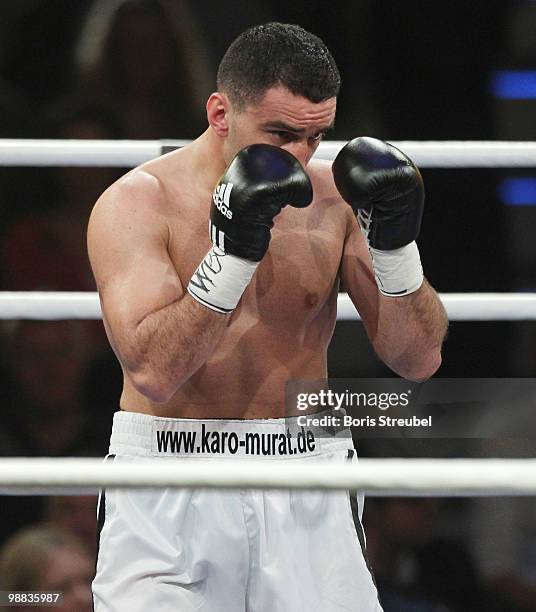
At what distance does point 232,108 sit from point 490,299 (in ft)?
1.48

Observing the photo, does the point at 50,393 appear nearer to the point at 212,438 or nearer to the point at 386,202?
the point at 212,438

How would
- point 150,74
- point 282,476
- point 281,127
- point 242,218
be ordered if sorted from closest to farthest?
point 282,476, point 242,218, point 281,127, point 150,74

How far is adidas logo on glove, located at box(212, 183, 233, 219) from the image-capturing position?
1.28 metres

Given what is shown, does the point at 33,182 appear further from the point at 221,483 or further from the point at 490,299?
the point at 221,483

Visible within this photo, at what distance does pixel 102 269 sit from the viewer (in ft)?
4.48

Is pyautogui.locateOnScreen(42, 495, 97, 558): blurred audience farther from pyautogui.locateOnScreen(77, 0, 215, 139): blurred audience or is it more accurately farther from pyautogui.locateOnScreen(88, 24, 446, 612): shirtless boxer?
pyautogui.locateOnScreen(77, 0, 215, 139): blurred audience

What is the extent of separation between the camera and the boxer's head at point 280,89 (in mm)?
1363

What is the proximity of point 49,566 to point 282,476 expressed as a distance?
4.34 feet

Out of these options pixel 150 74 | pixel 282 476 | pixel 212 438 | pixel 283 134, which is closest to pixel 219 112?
pixel 283 134

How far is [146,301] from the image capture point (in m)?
1.32

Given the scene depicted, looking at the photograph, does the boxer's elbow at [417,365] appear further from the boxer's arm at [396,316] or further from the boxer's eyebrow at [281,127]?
the boxer's eyebrow at [281,127]

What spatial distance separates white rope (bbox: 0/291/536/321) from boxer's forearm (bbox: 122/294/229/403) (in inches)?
6.7

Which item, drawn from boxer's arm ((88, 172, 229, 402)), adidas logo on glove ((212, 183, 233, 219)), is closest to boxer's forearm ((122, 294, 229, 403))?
boxer's arm ((88, 172, 229, 402))

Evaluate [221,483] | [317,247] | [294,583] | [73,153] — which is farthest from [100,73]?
[221,483]
